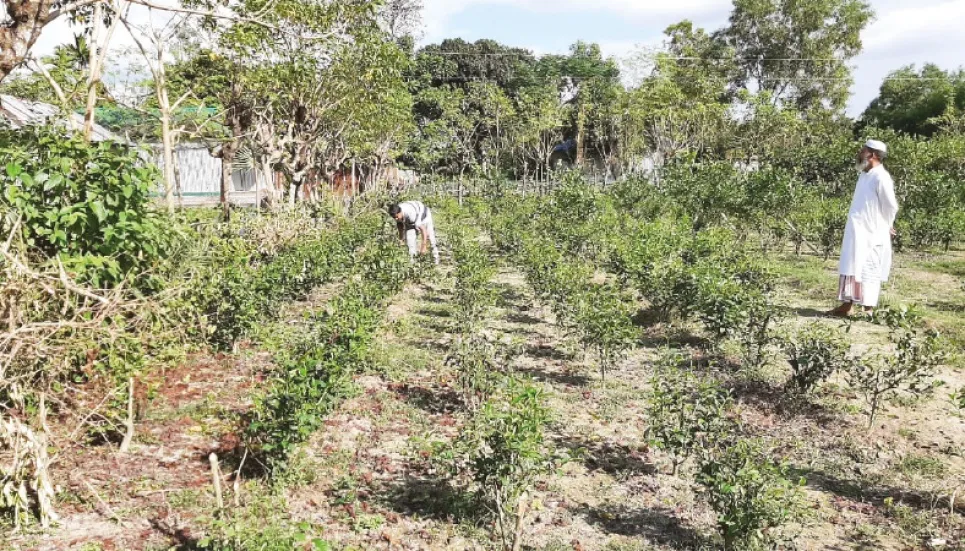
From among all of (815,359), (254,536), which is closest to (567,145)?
(815,359)

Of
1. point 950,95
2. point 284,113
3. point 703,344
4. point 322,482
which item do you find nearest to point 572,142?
point 950,95

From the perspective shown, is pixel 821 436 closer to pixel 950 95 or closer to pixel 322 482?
pixel 322 482

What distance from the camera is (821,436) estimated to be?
5.29 meters

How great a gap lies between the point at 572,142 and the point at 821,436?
1444 inches

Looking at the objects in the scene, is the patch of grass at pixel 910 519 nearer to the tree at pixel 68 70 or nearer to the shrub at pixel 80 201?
the shrub at pixel 80 201

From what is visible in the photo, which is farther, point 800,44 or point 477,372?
point 800,44

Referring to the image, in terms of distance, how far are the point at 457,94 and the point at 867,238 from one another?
2337cm

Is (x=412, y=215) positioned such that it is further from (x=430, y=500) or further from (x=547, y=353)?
(x=430, y=500)

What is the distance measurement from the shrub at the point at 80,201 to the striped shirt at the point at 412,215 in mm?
6294

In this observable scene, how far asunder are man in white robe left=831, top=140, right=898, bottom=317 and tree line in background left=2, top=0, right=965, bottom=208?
20.9 feet

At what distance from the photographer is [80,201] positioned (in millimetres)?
4328

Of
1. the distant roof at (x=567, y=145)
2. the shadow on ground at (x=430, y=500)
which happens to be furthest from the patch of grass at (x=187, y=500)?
the distant roof at (x=567, y=145)

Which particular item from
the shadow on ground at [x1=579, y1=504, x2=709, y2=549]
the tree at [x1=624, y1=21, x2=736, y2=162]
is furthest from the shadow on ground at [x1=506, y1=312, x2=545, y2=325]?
the tree at [x1=624, y1=21, x2=736, y2=162]

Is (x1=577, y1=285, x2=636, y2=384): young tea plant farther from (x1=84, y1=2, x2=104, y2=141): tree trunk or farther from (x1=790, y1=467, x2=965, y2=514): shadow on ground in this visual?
(x1=84, y1=2, x2=104, y2=141): tree trunk
